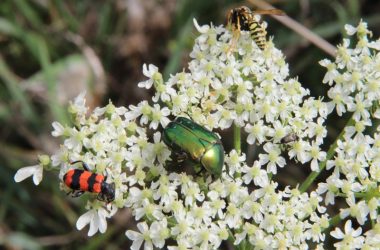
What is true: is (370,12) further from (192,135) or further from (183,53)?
(192,135)

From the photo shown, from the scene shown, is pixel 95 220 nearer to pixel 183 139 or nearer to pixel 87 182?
pixel 87 182

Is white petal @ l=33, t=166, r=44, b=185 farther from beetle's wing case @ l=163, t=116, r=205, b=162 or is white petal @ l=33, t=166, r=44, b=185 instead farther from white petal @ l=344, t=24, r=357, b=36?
white petal @ l=344, t=24, r=357, b=36

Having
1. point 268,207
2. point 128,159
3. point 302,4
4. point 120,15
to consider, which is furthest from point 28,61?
point 268,207

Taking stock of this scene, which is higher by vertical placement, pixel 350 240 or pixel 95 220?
pixel 95 220

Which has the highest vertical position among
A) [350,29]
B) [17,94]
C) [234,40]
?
[17,94]

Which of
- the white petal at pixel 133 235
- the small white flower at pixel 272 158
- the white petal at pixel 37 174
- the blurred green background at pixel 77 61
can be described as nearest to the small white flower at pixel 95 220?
the white petal at pixel 133 235

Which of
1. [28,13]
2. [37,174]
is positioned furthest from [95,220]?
[28,13]
